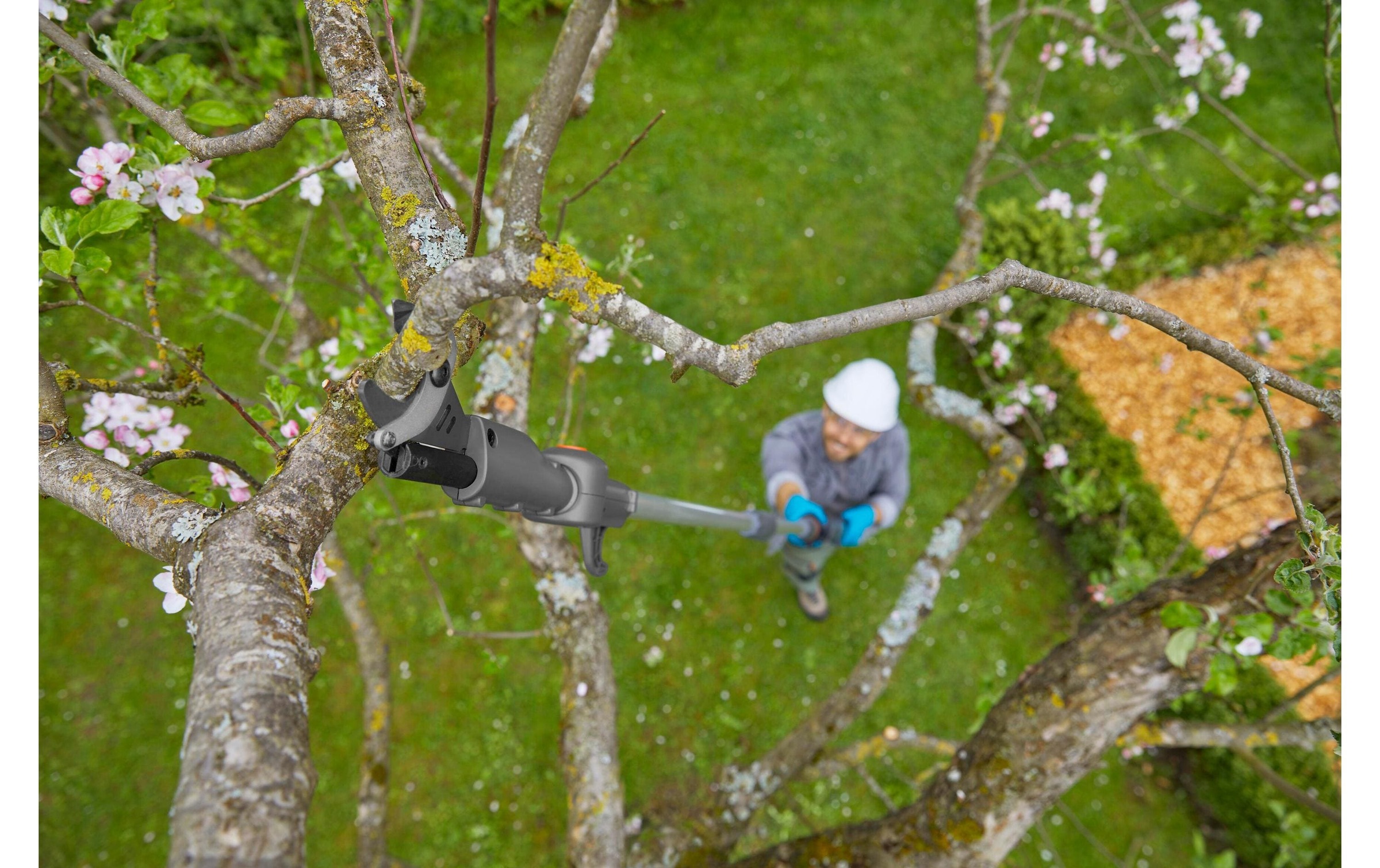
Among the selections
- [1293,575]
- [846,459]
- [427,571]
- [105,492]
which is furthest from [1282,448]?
[427,571]

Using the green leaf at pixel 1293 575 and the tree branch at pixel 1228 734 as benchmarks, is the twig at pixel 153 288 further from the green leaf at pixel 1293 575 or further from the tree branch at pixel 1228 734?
the tree branch at pixel 1228 734

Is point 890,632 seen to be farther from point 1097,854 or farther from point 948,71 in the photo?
point 948,71

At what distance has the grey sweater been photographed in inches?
158

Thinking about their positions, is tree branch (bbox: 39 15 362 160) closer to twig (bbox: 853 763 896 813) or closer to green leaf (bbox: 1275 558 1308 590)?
green leaf (bbox: 1275 558 1308 590)

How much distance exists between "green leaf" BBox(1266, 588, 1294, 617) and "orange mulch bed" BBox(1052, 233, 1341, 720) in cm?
421

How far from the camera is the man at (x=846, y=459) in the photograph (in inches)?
139

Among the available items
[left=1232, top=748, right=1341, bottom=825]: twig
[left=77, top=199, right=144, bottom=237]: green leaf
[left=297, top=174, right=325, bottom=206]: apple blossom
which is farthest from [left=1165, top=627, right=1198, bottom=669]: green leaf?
[left=297, top=174, right=325, bottom=206]: apple blossom

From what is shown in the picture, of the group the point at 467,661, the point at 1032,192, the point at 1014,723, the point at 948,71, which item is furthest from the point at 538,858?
the point at 948,71

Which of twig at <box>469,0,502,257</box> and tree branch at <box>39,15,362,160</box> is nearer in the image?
twig at <box>469,0,502,257</box>

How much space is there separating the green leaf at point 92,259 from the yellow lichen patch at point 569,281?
1.50m

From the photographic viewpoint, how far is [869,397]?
3512 millimetres

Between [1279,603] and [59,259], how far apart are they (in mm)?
3790

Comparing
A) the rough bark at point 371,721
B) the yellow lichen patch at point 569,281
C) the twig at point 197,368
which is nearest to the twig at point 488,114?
the yellow lichen patch at point 569,281

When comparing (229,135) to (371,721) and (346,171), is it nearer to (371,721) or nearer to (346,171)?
(346,171)
